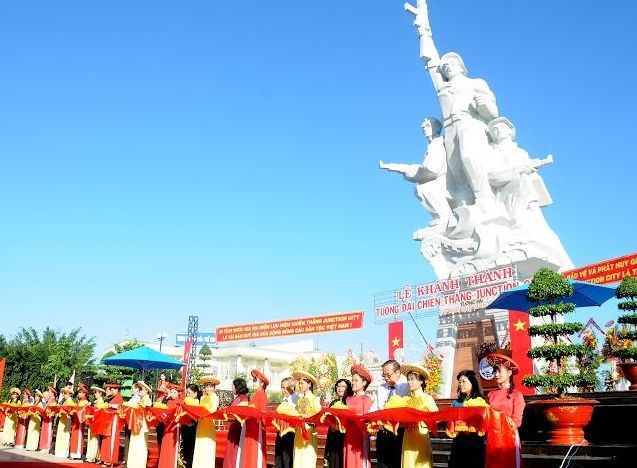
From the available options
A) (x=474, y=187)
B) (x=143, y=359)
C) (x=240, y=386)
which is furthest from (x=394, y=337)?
(x=240, y=386)

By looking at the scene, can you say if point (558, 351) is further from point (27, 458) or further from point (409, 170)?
point (409, 170)

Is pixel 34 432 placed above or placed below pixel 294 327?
below

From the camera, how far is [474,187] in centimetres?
1578

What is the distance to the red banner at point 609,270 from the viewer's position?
12516mm

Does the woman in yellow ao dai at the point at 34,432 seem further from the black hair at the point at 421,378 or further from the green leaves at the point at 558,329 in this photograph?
the green leaves at the point at 558,329

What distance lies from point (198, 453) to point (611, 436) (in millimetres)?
4198

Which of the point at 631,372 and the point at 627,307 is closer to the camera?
the point at 631,372

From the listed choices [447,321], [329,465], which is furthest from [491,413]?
[447,321]

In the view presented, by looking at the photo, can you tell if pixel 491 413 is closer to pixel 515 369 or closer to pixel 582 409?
pixel 515 369

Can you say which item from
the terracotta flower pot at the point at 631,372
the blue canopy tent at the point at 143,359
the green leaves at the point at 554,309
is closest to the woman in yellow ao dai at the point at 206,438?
the green leaves at the point at 554,309

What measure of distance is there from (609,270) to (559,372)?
691cm

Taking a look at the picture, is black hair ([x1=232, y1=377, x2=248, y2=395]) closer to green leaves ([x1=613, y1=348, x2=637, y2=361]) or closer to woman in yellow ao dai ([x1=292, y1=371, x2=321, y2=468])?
woman in yellow ao dai ([x1=292, y1=371, x2=321, y2=468])

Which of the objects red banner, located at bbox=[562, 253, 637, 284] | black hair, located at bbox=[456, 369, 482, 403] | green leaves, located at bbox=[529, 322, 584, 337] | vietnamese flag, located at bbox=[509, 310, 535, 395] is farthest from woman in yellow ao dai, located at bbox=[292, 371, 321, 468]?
red banner, located at bbox=[562, 253, 637, 284]

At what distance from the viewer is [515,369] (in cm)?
430
